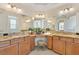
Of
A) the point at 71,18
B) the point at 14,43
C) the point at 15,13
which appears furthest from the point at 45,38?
the point at 14,43

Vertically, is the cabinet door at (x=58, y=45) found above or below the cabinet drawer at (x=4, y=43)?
below

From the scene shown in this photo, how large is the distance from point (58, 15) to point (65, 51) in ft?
7.32

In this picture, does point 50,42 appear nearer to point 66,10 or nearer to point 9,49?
point 66,10

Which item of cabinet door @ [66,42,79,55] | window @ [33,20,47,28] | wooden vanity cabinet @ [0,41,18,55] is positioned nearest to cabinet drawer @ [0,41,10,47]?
wooden vanity cabinet @ [0,41,18,55]

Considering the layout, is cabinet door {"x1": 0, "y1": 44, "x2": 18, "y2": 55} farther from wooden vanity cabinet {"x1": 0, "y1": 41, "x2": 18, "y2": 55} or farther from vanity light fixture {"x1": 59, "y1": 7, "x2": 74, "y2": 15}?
vanity light fixture {"x1": 59, "y1": 7, "x2": 74, "y2": 15}

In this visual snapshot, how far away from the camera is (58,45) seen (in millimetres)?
5547

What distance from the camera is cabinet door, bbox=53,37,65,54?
5.16 metres

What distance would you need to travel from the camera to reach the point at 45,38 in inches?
278

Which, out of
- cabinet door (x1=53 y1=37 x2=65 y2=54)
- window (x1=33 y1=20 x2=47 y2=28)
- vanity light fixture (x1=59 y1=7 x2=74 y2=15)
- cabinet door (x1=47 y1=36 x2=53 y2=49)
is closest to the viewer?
cabinet door (x1=53 y1=37 x2=65 y2=54)

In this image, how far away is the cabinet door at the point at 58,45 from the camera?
16.9 ft

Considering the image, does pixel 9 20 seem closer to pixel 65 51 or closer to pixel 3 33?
pixel 3 33

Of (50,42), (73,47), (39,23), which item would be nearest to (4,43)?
(73,47)

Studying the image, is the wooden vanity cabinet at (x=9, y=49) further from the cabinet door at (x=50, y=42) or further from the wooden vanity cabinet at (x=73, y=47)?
the cabinet door at (x=50, y=42)

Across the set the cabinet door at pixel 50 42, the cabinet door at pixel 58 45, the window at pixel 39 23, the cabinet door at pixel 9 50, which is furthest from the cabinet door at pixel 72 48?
the window at pixel 39 23
